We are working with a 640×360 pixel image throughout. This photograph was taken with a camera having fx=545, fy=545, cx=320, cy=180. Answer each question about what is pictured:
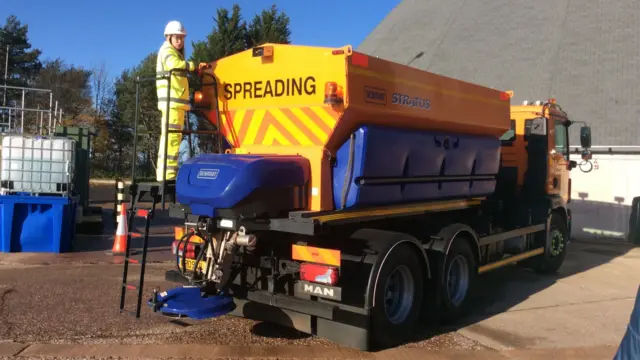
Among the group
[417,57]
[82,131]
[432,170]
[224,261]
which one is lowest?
[224,261]

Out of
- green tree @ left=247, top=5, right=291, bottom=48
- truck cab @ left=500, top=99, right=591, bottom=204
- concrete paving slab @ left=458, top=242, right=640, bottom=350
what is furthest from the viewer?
green tree @ left=247, top=5, right=291, bottom=48

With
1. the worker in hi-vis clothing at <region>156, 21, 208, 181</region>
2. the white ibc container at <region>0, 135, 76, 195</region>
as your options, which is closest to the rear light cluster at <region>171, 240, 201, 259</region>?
the worker in hi-vis clothing at <region>156, 21, 208, 181</region>

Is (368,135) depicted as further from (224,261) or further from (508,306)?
(508,306)

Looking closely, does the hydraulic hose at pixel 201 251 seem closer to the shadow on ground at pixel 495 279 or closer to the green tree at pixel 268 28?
the shadow on ground at pixel 495 279

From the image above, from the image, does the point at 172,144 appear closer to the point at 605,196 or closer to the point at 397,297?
the point at 397,297

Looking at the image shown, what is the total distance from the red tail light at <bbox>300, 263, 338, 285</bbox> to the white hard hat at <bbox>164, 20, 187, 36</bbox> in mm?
2968

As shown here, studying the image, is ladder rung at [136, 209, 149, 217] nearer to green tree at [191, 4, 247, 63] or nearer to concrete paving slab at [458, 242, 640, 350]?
concrete paving slab at [458, 242, 640, 350]

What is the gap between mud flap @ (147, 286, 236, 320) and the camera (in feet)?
16.1

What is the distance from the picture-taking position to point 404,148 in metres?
5.76

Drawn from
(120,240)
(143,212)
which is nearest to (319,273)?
(143,212)

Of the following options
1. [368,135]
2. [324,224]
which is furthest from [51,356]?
[368,135]

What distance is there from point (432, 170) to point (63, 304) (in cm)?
470

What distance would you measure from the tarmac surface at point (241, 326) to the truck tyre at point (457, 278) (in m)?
0.21

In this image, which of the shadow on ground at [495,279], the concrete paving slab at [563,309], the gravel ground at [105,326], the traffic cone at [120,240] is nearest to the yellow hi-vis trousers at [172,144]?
the gravel ground at [105,326]
